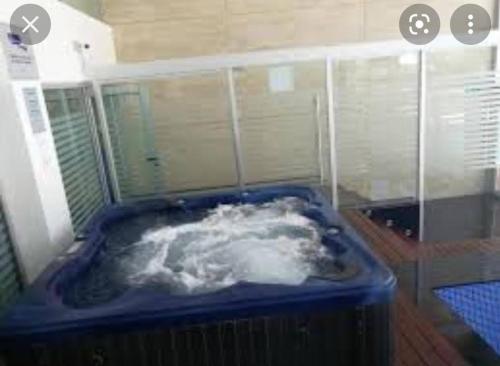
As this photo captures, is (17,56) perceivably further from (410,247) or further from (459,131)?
(459,131)

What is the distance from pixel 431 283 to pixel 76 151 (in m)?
2.41

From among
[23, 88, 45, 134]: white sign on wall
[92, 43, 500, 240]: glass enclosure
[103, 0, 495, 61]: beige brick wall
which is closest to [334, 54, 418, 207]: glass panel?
[92, 43, 500, 240]: glass enclosure

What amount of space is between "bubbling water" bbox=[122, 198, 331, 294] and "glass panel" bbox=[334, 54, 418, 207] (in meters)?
1.02

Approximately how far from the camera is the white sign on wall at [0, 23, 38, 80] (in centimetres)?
183

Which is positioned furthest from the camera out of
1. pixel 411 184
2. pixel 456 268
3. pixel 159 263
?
pixel 411 184

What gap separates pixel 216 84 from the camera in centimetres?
385

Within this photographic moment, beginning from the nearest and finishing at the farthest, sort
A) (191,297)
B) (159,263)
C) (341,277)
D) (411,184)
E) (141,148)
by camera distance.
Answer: (191,297) < (341,277) < (159,263) < (141,148) < (411,184)

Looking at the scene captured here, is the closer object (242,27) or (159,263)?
(159,263)

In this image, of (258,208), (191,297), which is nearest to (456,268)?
(258,208)

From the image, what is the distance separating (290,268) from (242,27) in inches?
111

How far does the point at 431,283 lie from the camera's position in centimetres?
260

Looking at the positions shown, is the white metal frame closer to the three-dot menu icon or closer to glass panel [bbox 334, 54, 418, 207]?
glass panel [bbox 334, 54, 418, 207]

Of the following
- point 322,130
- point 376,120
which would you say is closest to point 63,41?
point 322,130

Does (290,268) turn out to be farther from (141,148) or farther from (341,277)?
(141,148)
